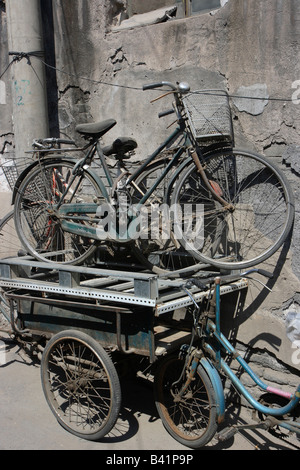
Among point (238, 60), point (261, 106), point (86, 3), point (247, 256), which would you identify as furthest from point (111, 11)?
point (247, 256)

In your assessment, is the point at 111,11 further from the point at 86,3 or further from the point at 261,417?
the point at 261,417

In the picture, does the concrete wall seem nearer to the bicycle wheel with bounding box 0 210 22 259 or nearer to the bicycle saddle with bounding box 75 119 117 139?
the bicycle saddle with bounding box 75 119 117 139

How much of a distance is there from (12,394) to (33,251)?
137 cm

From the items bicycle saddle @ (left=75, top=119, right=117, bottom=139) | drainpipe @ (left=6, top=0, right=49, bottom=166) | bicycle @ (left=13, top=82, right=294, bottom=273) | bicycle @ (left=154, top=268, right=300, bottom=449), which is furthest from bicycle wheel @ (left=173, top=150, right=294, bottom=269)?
drainpipe @ (left=6, top=0, right=49, bottom=166)

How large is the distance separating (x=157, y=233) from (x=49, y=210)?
1.09 m

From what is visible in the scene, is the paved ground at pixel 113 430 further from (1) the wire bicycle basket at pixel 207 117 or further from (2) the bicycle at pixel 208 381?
(1) the wire bicycle basket at pixel 207 117

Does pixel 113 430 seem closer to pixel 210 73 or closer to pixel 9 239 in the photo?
pixel 9 239

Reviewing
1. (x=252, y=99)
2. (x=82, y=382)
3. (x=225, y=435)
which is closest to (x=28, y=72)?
(x=252, y=99)

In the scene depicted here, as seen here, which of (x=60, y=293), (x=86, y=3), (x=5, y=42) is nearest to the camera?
(x=60, y=293)

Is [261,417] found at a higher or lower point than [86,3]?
lower

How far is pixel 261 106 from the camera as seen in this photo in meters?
4.13

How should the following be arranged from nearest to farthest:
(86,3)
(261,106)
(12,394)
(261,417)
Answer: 1. (261,417)
2. (261,106)
3. (12,394)
4. (86,3)

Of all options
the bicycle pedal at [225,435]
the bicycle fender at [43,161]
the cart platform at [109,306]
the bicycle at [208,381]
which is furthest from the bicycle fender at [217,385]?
the bicycle fender at [43,161]

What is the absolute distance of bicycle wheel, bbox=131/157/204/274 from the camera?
428 cm
